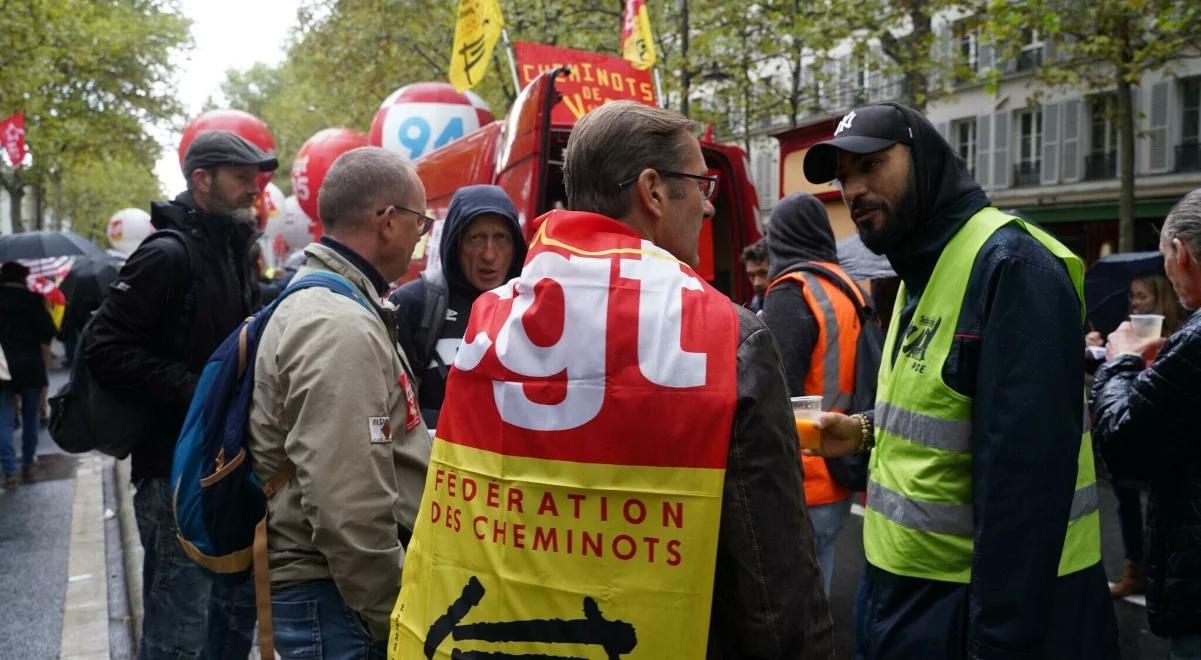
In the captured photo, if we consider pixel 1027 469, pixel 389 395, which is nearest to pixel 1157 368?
pixel 1027 469

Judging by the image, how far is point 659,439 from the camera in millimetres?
1652

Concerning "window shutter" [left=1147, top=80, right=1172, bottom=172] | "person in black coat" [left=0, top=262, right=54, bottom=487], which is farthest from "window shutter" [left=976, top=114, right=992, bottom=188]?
"person in black coat" [left=0, top=262, right=54, bottom=487]

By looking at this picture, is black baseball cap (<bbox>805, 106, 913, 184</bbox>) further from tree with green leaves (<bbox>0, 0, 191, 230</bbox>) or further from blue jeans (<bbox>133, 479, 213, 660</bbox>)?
tree with green leaves (<bbox>0, 0, 191, 230</bbox>)

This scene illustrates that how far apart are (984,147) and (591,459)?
95.1 feet

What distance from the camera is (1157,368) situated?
2.73 metres

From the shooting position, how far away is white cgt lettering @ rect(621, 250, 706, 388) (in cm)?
164

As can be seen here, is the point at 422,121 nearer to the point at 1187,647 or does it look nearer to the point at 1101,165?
the point at 1187,647

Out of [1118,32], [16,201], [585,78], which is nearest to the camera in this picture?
[585,78]

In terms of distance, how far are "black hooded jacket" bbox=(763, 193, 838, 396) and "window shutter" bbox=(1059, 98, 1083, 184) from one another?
79.9 ft

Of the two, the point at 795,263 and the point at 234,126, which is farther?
the point at 234,126

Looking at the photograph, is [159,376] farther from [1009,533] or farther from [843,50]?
[843,50]


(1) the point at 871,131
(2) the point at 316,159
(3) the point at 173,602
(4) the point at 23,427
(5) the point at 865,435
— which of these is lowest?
(4) the point at 23,427

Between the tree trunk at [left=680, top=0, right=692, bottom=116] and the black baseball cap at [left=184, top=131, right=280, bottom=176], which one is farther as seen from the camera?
the tree trunk at [left=680, top=0, right=692, bottom=116]

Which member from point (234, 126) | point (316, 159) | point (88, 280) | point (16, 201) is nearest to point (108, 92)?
point (16, 201)
